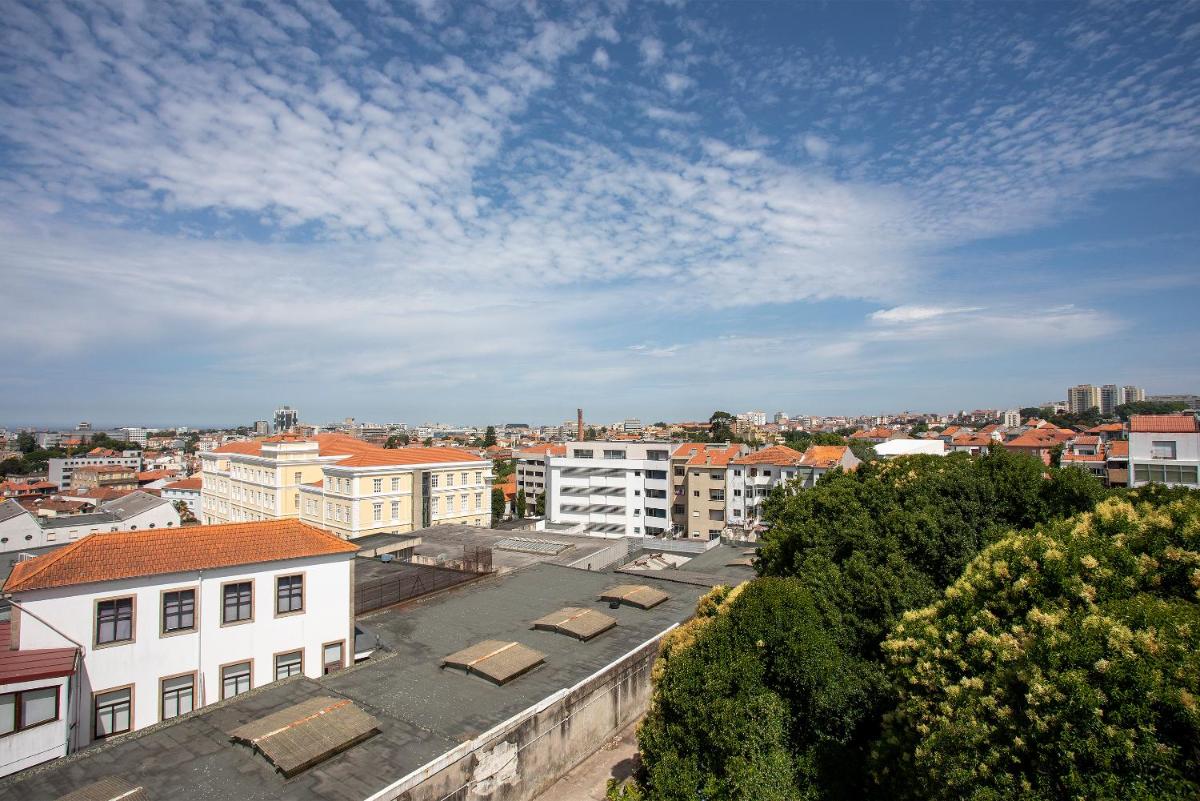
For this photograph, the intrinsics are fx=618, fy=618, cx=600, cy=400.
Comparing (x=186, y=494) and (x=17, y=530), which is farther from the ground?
(x=17, y=530)

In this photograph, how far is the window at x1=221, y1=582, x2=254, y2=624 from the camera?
15250mm

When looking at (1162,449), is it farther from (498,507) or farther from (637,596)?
(498,507)

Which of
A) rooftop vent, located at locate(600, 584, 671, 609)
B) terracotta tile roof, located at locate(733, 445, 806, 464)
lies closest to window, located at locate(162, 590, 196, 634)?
rooftop vent, located at locate(600, 584, 671, 609)

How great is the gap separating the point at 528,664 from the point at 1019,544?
38.8 feet

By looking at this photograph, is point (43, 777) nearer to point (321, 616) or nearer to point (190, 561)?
point (190, 561)

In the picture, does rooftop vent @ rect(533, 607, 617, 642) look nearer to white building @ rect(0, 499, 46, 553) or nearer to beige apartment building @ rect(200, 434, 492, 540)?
beige apartment building @ rect(200, 434, 492, 540)

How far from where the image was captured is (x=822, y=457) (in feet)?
166

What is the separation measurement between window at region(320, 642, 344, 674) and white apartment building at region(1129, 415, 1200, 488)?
131 feet

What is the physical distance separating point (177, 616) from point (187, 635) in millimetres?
512

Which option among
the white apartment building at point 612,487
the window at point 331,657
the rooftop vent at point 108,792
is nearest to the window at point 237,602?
the window at point 331,657

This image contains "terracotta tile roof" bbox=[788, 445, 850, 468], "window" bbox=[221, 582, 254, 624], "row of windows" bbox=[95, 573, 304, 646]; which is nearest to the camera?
"row of windows" bbox=[95, 573, 304, 646]

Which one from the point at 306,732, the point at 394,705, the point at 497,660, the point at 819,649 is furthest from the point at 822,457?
the point at 306,732

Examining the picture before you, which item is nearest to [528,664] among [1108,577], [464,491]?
[1108,577]

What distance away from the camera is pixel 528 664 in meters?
16.6
